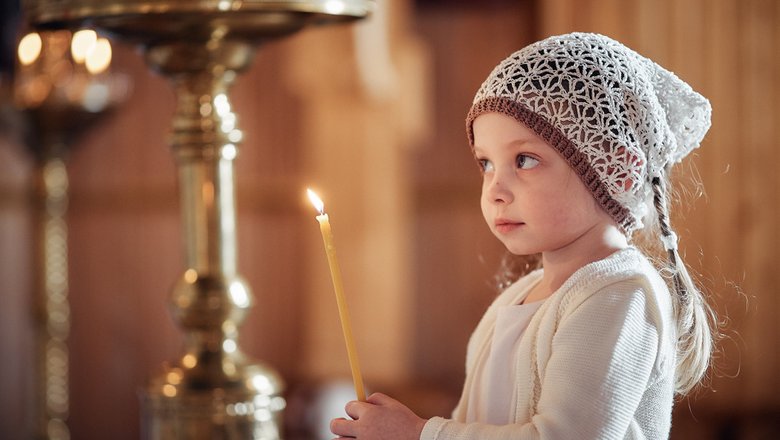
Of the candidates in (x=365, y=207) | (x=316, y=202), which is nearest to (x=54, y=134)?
(x=365, y=207)

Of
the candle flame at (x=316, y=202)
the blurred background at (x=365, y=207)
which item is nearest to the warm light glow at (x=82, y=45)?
the blurred background at (x=365, y=207)

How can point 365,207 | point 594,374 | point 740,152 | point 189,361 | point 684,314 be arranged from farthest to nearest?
point 365,207 → point 740,152 → point 189,361 → point 684,314 → point 594,374

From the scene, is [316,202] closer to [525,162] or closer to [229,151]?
[525,162]

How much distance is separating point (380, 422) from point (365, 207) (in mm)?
2313

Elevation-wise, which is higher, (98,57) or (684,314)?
(98,57)

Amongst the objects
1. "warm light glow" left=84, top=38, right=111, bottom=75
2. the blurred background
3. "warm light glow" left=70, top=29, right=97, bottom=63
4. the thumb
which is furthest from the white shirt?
"warm light glow" left=84, top=38, right=111, bottom=75

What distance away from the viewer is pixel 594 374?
3.26 feet

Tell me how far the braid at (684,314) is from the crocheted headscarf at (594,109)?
0.09ft

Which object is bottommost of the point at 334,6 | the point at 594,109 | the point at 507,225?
the point at 507,225

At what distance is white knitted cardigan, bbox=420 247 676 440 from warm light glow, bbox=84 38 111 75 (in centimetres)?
219

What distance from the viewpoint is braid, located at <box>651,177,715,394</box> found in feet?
3.59

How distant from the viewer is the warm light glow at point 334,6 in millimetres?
1322

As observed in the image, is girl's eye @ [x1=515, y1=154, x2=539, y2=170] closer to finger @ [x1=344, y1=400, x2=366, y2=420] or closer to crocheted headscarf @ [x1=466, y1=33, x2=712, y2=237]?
crocheted headscarf @ [x1=466, y1=33, x2=712, y2=237]

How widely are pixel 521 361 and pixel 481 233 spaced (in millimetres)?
2558
